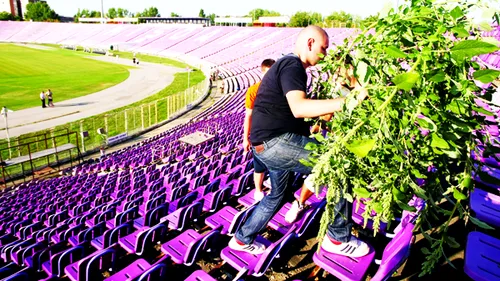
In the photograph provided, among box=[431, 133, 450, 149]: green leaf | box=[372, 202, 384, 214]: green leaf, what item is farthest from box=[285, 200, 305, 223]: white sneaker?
box=[431, 133, 450, 149]: green leaf

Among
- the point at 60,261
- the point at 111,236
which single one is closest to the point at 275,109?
the point at 111,236

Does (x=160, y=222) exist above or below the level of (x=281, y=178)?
below

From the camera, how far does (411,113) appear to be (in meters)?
1.51

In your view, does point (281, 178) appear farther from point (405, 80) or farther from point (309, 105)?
point (405, 80)

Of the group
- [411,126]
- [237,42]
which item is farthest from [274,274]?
[237,42]

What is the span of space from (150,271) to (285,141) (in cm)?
188

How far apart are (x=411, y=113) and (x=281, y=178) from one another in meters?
2.03

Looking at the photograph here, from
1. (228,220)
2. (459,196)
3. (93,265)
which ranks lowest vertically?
(93,265)

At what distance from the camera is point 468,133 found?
1609mm

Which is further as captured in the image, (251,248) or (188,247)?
(188,247)

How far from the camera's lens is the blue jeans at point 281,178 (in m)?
3.16

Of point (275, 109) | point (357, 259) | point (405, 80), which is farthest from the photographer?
point (357, 259)

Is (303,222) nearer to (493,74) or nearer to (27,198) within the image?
(493,74)

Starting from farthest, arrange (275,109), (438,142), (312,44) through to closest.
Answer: (275,109)
(312,44)
(438,142)
